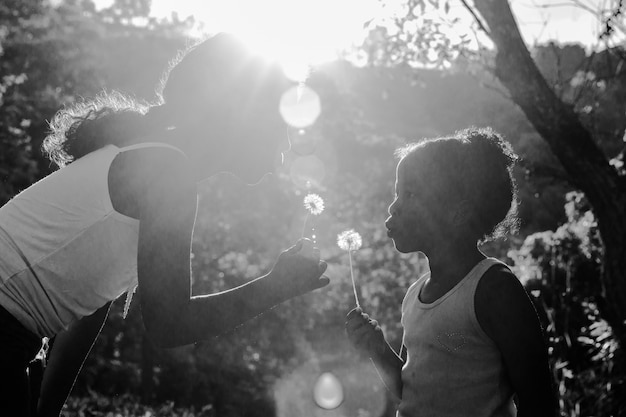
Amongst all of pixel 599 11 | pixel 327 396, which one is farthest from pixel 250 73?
pixel 327 396

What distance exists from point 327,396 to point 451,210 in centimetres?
622

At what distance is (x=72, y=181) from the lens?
2109 mm

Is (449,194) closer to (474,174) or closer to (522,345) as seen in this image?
(474,174)

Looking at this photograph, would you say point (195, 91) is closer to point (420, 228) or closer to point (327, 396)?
point (420, 228)

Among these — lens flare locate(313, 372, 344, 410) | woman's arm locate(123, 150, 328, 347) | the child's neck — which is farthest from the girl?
lens flare locate(313, 372, 344, 410)

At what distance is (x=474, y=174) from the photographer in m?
2.41

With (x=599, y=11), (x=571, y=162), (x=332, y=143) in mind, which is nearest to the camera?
(x=571, y=162)

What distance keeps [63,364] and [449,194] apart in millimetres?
1717

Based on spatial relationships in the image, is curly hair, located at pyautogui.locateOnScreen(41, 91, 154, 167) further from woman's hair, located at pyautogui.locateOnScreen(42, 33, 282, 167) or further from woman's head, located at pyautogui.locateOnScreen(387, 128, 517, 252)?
woman's head, located at pyautogui.locateOnScreen(387, 128, 517, 252)

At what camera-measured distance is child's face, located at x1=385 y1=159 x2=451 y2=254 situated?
7.80 ft

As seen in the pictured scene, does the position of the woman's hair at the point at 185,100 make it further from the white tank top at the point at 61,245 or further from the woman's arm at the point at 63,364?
the woman's arm at the point at 63,364

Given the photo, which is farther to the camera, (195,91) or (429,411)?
(195,91)

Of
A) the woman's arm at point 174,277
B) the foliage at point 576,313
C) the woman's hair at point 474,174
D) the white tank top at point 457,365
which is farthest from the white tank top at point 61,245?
the foliage at point 576,313

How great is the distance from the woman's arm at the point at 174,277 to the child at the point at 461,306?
56 cm
